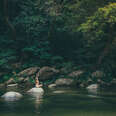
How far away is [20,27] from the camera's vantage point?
22.6 m

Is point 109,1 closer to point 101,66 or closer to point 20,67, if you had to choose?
point 101,66

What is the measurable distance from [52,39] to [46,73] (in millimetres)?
4057

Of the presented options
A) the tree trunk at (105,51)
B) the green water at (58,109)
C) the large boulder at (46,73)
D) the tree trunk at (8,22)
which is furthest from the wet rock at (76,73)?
the green water at (58,109)

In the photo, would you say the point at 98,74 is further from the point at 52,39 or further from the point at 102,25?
the point at 52,39

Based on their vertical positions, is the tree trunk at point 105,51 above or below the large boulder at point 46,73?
above

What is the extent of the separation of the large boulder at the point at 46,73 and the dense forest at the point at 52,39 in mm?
1169

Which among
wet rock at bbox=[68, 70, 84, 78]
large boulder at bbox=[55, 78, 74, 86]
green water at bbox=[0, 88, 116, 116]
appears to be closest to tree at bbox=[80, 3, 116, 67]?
wet rock at bbox=[68, 70, 84, 78]

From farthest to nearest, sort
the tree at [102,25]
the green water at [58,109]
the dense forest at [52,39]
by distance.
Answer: the dense forest at [52,39] → the tree at [102,25] → the green water at [58,109]

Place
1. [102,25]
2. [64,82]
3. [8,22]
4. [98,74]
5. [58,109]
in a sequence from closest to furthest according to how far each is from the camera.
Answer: [58,109] → [102,25] → [64,82] → [98,74] → [8,22]

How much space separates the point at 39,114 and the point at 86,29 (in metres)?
10.3

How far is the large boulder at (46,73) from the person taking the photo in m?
18.9

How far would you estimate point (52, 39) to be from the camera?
22297mm

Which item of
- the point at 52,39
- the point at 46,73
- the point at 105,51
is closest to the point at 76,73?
the point at 46,73

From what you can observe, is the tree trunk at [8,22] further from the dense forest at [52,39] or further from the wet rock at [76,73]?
the wet rock at [76,73]
